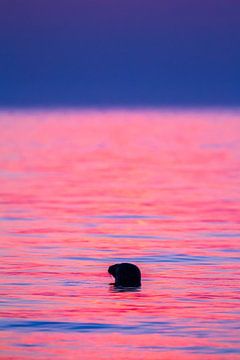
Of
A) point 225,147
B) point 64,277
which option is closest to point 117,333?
point 64,277

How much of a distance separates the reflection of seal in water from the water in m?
0.16

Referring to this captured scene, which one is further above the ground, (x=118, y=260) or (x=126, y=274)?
(x=118, y=260)

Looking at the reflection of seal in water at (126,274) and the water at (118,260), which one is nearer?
the water at (118,260)

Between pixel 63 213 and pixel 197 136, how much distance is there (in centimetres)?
4496

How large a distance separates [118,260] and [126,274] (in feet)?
7.19

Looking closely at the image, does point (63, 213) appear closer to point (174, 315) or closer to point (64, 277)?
point (64, 277)

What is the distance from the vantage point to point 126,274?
18.1 m

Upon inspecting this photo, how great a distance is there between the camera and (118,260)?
2025cm

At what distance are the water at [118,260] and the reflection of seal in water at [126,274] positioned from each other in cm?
16

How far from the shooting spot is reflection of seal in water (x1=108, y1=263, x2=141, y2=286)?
18062 millimetres

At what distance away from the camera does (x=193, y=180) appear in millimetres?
35250

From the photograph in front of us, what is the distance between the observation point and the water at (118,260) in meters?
15.1

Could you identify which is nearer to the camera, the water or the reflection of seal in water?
the water

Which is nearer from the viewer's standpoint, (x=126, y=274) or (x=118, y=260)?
(x=126, y=274)
